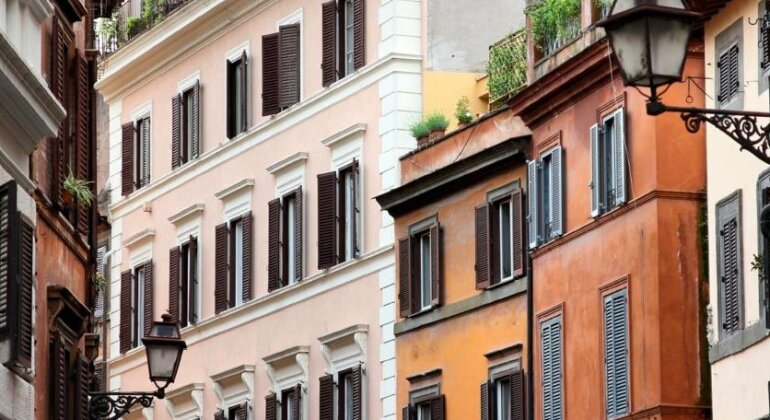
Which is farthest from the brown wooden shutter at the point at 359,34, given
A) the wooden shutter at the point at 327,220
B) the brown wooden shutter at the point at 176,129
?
the brown wooden shutter at the point at 176,129

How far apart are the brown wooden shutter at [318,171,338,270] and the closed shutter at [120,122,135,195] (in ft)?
31.9

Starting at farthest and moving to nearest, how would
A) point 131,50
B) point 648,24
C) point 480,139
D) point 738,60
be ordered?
point 131,50 → point 480,139 → point 738,60 → point 648,24

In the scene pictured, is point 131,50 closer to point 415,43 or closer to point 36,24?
point 415,43

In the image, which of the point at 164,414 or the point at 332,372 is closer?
the point at 332,372

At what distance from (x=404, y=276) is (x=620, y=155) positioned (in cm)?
942

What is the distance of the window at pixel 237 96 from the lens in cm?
5653

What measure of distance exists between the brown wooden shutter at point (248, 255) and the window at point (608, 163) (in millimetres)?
15505

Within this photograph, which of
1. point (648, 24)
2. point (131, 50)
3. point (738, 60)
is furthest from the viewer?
point (131, 50)

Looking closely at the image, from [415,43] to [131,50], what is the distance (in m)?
11.6

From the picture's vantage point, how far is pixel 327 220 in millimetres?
52375

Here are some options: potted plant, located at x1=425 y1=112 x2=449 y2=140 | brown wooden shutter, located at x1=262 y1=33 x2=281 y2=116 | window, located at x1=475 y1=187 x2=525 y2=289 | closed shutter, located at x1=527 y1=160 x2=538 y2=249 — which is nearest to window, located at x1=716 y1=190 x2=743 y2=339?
closed shutter, located at x1=527 y1=160 x2=538 y2=249

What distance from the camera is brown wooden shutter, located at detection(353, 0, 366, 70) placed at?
52.1m

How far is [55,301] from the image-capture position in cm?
3212

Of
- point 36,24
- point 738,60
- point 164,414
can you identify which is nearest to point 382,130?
point 164,414
